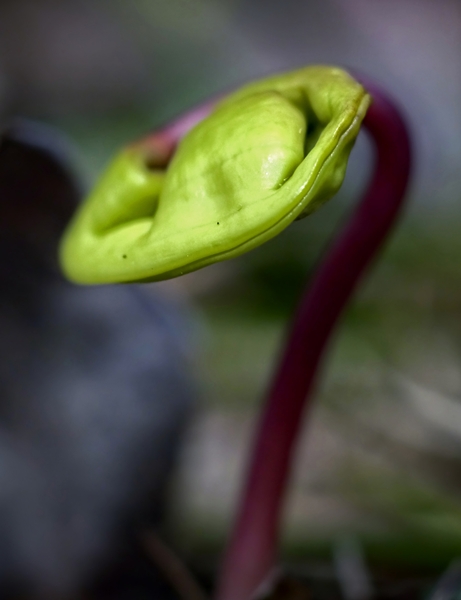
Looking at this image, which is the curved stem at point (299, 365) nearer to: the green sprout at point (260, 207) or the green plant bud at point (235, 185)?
the green sprout at point (260, 207)

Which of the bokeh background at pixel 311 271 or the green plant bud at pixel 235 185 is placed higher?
the green plant bud at pixel 235 185

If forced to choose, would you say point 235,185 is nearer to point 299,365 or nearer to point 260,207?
point 260,207

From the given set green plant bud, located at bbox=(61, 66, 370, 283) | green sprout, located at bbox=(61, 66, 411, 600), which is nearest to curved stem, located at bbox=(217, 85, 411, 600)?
green sprout, located at bbox=(61, 66, 411, 600)

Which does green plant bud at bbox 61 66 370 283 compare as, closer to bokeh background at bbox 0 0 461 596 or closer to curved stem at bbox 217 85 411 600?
curved stem at bbox 217 85 411 600

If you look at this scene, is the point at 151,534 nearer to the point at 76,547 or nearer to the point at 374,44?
the point at 76,547

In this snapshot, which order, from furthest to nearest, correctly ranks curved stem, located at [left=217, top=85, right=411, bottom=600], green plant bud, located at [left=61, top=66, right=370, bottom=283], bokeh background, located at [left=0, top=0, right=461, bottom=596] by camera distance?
1. bokeh background, located at [left=0, top=0, right=461, bottom=596]
2. curved stem, located at [left=217, top=85, right=411, bottom=600]
3. green plant bud, located at [left=61, top=66, right=370, bottom=283]

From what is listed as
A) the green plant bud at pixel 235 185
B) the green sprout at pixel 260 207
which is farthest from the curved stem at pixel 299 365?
the green plant bud at pixel 235 185
